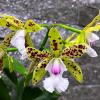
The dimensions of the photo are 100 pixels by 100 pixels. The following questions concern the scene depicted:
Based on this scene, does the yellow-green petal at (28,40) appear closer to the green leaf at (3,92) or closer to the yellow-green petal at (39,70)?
the yellow-green petal at (39,70)

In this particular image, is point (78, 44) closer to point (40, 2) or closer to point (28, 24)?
point (28, 24)

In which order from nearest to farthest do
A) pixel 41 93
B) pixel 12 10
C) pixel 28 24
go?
pixel 28 24 < pixel 41 93 < pixel 12 10

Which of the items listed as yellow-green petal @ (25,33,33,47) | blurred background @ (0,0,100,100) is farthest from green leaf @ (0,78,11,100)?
blurred background @ (0,0,100,100)

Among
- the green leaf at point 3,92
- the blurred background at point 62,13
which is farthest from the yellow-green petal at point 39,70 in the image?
the blurred background at point 62,13

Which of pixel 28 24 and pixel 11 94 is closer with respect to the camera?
pixel 28 24

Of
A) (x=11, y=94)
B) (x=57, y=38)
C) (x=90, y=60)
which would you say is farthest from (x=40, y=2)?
(x=57, y=38)

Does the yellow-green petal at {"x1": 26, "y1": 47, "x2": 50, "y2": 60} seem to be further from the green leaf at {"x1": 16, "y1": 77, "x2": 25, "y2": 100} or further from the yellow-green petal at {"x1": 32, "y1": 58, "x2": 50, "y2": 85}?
the green leaf at {"x1": 16, "y1": 77, "x2": 25, "y2": 100}
